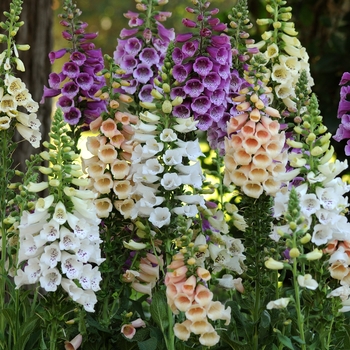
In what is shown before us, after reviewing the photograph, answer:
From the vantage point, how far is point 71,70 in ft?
10.0

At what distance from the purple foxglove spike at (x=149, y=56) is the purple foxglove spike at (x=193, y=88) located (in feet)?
0.84

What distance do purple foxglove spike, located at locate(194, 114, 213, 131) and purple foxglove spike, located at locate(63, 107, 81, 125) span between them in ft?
1.59

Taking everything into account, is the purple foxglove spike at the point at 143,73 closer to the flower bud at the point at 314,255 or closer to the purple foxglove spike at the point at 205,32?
the purple foxglove spike at the point at 205,32

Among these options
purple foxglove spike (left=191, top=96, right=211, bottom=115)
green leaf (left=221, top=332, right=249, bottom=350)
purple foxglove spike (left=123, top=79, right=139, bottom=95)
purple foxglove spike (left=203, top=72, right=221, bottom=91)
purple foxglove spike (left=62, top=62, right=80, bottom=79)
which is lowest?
green leaf (left=221, top=332, right=249, bottom=350)

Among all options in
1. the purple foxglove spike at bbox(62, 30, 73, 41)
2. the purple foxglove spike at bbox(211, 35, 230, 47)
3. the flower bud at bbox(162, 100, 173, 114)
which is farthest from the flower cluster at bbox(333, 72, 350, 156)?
the purple foxglove spike at bbox(62, 30, 73, 41)

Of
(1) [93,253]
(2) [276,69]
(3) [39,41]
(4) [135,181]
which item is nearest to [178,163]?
(4) [135,181]

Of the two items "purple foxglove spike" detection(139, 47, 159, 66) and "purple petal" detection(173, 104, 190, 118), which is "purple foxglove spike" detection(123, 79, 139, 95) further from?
"purple petal" detection(173, 104, 190, 118)

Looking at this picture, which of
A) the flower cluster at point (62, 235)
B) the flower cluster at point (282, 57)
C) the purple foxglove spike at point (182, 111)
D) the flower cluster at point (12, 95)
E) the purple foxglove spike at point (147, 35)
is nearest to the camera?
the flower cluster at point (62, 235)

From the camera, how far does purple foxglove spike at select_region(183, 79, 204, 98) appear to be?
2.85m

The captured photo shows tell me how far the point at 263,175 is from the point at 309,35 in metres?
3.91

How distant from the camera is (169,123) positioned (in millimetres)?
2727

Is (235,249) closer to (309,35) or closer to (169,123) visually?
(169,123)

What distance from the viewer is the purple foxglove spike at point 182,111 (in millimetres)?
2881

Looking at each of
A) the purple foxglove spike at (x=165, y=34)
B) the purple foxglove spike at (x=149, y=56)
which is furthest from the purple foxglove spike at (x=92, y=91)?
the purple foxglove spike at (x=165, y=34)
